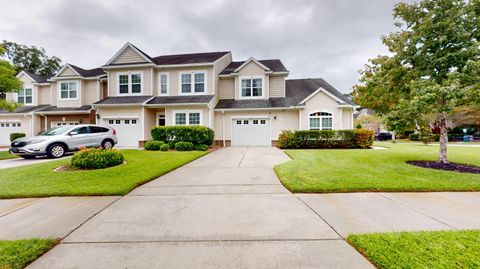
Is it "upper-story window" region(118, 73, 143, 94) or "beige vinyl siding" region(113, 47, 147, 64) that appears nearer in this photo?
"beige vinyl siding" region(113, 47, 147, 64)

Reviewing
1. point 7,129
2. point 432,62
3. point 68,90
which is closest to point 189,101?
point 68,90

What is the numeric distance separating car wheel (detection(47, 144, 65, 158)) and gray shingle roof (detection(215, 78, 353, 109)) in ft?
32.3

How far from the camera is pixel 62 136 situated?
1046cm

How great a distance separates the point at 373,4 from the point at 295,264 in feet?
48.5

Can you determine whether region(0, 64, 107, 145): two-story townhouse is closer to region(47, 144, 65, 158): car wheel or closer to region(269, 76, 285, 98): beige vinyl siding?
region(47, 144, 65, 158): car wheel

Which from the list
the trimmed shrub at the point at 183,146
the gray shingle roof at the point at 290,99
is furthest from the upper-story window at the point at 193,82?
the trimmed shrub at the point at 183,146

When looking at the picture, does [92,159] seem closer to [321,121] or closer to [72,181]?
[72,181]

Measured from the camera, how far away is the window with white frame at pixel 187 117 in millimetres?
15445

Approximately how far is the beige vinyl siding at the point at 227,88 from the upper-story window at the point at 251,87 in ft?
3.34

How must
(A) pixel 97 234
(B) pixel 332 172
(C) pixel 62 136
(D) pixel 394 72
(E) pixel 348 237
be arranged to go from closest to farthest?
(E) pixel 348 237 → (A) pixel 97 234 → (B) pixel 332 172 → (D) pixel 394 72 → (C) pixel 62 136

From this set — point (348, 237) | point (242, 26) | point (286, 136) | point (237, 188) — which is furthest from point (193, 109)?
point (348, 237)

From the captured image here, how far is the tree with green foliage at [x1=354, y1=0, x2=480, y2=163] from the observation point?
6.54m

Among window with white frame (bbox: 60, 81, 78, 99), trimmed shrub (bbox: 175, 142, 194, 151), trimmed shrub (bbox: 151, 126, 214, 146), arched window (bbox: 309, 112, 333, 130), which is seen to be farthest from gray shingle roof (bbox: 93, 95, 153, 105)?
arched window (bbox: 309, 112, 333, 130)

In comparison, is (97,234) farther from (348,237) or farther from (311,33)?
(311,33)
